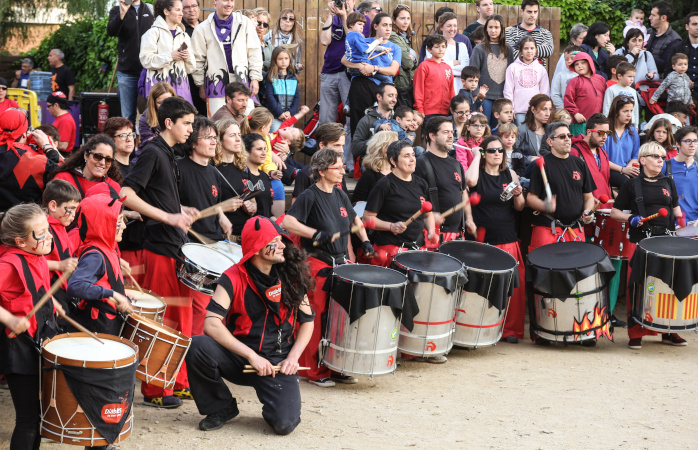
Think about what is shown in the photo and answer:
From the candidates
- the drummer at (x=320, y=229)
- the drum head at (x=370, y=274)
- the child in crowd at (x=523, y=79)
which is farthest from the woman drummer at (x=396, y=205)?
the child in crowd at (x=523, y=79)

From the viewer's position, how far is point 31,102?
10531 millimetres

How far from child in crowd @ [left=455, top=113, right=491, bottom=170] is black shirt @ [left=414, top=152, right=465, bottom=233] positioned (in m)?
0.65

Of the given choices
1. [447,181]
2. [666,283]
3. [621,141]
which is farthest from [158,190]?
[621,141]

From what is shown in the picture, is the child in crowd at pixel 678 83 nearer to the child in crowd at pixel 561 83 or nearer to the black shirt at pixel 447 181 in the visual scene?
the child in crowd at pixel 561 83

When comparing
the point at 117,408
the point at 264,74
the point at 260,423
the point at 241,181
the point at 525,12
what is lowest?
the point at 260,423

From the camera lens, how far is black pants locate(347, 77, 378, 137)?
963 cm

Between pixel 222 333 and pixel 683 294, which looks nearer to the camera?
pixel 222 333

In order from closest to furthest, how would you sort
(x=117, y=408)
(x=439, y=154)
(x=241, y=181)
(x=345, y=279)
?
1. (x=117, y=408)
2. (x=345, y=279)
3. (x=241, y=181)
4. (x=439, y=154)

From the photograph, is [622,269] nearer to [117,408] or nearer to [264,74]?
[264,74]

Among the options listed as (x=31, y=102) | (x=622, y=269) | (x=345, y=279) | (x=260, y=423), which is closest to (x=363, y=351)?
(x=345, y=279)

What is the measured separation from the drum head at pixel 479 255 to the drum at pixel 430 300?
1.28 feet

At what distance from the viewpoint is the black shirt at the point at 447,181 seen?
7.88 metres

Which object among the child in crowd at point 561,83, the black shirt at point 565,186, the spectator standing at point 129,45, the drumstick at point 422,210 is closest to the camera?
the drumstick at point 422,210

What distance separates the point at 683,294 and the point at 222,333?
436 cm
